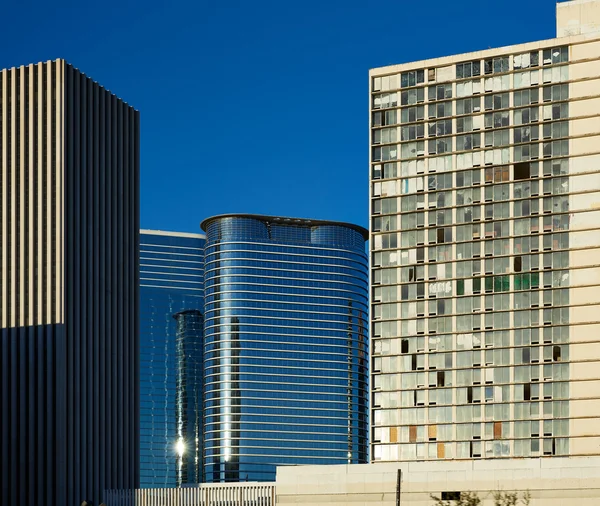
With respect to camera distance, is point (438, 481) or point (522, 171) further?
point (522, 171)

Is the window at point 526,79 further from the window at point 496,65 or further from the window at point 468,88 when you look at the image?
the window at point 468,88

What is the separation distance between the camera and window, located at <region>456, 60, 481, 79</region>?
186 metres

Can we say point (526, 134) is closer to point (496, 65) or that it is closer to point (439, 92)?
point (496, 65)

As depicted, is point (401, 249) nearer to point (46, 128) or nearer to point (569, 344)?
point (569, 344)

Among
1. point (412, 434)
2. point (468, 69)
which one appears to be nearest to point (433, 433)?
point (412, 434)

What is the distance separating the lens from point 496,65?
18450 centimetres

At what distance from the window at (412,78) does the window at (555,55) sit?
61.8 feet

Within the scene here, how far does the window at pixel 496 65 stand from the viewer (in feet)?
603

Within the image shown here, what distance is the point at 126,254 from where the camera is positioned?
19425 centimetres

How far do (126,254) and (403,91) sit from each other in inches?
1950

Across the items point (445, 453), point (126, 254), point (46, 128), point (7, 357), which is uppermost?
point (46, 128)

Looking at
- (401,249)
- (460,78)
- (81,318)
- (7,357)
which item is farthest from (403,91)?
(7,357)

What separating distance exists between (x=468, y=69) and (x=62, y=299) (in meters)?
68.6

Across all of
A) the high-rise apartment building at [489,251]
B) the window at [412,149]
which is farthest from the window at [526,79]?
the window at [412,149]
